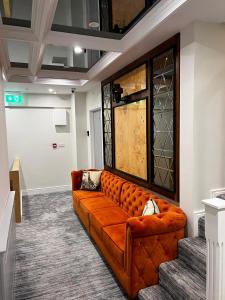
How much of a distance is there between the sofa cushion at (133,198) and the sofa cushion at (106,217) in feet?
0.35

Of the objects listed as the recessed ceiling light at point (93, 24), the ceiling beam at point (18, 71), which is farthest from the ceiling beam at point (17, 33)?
the ceiling beam at point (18, 71)

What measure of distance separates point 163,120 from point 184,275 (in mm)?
1644

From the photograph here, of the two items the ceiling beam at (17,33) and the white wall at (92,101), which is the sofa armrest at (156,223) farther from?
the white wall at (92,101)

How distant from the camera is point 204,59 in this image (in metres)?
2.21

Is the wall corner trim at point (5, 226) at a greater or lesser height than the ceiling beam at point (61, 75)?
lesser

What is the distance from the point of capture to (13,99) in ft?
18.3

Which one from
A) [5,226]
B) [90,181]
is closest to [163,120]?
[5,226]

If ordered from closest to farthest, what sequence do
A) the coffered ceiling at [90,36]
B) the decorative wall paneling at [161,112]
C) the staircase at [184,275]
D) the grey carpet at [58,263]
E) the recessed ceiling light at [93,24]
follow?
the staircase at [184,275], the coffered ceiling at [90,36], the grey carpet at [58,263], the decorative wall paneling at [161,112], the recessed ceiling light at [93,24]

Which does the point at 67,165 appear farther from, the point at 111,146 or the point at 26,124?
the point at 111,146

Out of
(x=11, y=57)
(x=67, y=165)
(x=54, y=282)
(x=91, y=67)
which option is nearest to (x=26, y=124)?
(x=67, y=165)

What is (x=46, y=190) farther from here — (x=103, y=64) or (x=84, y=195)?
(x=103, y=64)

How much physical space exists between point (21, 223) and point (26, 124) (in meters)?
2.71

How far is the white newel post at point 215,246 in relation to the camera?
1.34m

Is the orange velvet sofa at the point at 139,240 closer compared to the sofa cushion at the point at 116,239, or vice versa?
the orange velvet sofa at the point at 139,240
